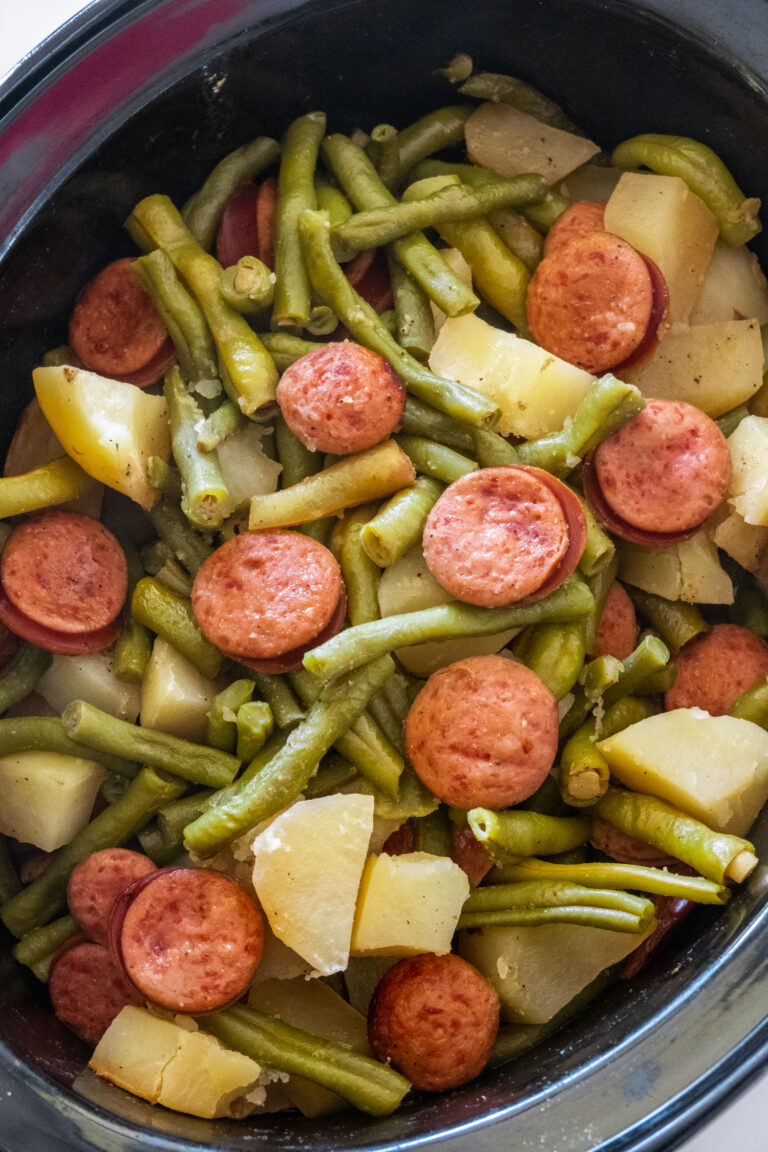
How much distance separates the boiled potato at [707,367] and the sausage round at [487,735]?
0.70 m

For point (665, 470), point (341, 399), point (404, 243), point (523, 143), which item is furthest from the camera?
point (523, 143)

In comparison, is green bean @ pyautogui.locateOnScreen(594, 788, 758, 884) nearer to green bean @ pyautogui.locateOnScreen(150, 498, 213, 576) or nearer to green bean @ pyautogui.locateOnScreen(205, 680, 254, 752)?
green bean @ pyautogui.locateOnScreen(205, 680, 254, 752)

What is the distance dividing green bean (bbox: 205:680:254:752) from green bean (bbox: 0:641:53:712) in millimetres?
380

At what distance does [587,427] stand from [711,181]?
23.7 inches

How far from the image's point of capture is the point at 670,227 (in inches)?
83.0

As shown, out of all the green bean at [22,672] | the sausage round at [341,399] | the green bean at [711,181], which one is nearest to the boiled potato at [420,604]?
the sausage round at [341,399]

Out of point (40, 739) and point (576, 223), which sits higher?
point (576, 223)

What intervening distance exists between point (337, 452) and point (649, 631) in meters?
0.76

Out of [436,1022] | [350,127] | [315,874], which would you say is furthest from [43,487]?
[436,1022]

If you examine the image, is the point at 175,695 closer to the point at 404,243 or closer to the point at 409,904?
the point at 409,904

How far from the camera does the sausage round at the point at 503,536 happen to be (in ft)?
6.12

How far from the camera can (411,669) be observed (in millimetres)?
2045

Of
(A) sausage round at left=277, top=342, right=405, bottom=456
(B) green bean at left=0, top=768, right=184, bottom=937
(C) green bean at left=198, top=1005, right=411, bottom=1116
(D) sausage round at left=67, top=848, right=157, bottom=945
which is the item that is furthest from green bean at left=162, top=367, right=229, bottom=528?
(C) green bean at left=198, top=1005, right=411, bottom=1116

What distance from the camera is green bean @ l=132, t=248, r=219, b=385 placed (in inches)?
81.8
